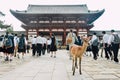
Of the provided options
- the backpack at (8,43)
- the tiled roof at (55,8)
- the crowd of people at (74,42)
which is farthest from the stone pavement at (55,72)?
the tiled roof at (55,8)

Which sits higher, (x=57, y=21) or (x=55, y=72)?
(x=57, y=21)

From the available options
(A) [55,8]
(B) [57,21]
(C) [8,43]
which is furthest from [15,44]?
(A) [55,8]

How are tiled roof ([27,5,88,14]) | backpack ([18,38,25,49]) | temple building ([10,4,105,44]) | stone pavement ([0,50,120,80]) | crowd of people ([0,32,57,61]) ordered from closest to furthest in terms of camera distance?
stone pavement ([0,50,120,80]) < crowd of people ([0,32,57,61]) < backpack ([18,38,25,49]) < temple building ([10,4,105,44]) < tiled roof ([27,5,88,14])

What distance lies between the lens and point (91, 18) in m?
49.7

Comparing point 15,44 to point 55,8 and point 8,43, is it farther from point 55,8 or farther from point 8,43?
point 55,8

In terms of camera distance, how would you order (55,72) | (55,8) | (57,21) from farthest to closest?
(55,8) < (57,21) < (55,72)

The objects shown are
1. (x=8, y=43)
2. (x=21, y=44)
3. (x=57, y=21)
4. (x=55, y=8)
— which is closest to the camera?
(x=8, y=43)

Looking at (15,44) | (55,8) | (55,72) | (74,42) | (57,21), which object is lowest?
(55,72)

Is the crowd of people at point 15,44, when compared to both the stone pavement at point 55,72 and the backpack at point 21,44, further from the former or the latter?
Result: the stone pavement at point 55,72

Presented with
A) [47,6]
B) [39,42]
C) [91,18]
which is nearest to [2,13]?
[47,6]

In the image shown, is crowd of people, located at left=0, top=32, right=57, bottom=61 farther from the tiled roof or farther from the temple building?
the tiled roof

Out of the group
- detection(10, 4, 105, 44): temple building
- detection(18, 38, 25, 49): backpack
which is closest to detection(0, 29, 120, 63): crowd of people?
detection(18, 38, 25, 49): backpack

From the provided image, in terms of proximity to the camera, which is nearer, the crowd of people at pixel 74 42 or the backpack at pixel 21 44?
the crowd of people at pixel 74 42

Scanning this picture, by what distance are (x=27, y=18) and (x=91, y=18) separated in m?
11.0
